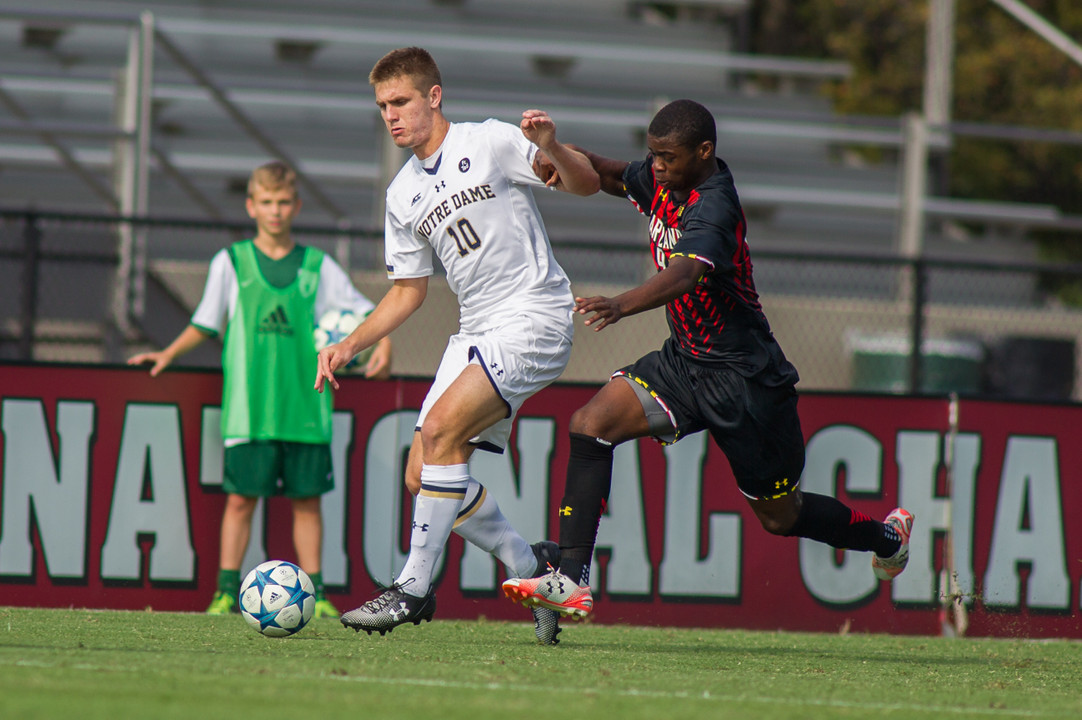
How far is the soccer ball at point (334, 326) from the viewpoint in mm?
7125

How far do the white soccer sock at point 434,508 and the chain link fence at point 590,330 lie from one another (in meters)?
3.02

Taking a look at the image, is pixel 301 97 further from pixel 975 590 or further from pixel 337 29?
pixel 975 590

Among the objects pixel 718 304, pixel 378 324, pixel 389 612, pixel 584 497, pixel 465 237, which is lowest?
pixel 389 612

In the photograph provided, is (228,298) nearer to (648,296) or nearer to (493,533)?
(493,533)

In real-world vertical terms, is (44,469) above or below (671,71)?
below

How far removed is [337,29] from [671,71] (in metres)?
3.92

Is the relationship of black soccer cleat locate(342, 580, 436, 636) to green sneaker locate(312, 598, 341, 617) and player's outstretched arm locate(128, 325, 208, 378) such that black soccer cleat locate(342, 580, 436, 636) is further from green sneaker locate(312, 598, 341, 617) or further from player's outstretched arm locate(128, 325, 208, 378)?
player's outstretched arm locate(128, 325, 208, 378)

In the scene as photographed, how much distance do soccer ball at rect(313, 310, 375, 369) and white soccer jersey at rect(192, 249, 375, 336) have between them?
0.17ft

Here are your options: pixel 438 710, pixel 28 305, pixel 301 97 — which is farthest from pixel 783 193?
pixel 438 710

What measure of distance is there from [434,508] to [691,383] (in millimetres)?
1148

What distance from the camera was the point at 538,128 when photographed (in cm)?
526

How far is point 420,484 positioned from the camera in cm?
547

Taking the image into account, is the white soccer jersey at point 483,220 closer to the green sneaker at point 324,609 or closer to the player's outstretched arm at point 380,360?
the player's outstretched arm at point 380,360

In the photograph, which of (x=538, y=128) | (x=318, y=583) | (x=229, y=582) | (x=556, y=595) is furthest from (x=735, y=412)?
(x=229, y=582)
